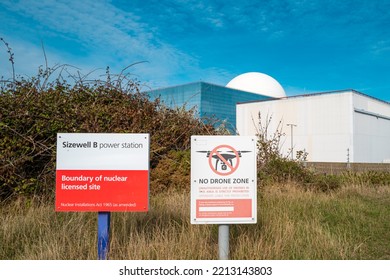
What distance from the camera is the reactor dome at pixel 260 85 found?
244 feet

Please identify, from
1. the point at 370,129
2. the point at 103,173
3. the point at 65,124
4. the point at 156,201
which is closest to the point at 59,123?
the point at 65,124

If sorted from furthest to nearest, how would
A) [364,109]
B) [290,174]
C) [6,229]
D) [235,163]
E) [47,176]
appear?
[364,109]
[290,174]
[47,176]
[6,229]
[235,163]

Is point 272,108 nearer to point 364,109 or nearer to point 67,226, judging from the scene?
point 364,109

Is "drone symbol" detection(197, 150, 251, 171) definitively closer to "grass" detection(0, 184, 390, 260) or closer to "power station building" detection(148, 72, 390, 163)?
"grass" detection(0, 184, 390, 260)

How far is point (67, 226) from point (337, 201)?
5615mm

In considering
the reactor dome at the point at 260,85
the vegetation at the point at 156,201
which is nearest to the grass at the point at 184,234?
the vegetation at the point at 156,201

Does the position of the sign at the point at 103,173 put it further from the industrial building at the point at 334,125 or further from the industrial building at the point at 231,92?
the industrial building at the point at 231,92

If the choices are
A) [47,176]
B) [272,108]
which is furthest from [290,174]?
[272,108]

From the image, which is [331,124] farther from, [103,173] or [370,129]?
[103,173]

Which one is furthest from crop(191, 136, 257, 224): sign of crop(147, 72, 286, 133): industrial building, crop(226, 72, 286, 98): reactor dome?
crop(226, 72, 286, 98): reactor dome

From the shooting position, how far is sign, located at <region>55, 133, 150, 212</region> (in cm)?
354

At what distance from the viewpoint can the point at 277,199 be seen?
7.04 metres

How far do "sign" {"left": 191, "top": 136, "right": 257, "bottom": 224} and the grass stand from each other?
0.56 meters

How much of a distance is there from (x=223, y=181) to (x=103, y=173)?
1.24 meters
